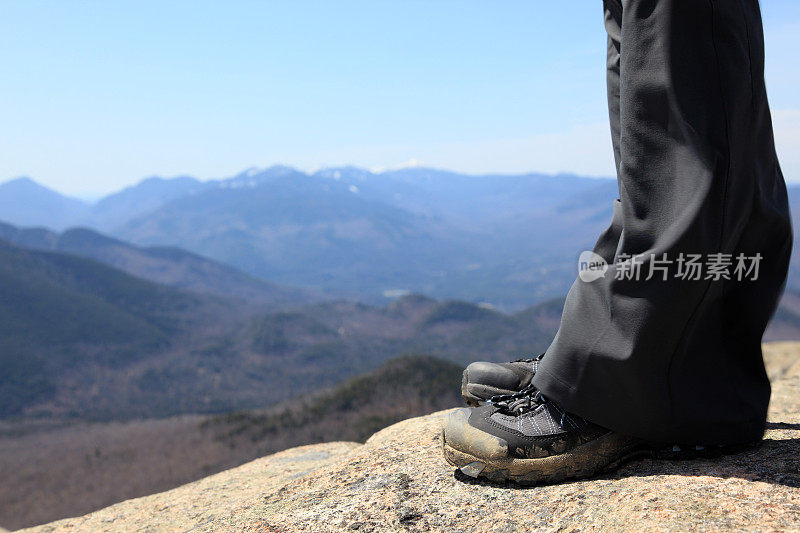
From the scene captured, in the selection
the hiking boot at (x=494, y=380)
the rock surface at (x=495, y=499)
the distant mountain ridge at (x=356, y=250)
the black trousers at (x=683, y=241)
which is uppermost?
the black trousers at (x=683, y=241)

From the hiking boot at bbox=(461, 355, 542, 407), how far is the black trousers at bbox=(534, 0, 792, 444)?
48 centimetres

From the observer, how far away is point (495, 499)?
2.00 metres

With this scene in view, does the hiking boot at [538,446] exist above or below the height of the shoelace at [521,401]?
below

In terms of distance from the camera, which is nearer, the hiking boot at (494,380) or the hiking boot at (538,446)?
the hiking boot at (538,446)

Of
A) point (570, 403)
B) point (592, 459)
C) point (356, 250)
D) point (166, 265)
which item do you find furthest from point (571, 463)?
point (356, 250)

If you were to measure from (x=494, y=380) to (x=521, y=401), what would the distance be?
366 mm

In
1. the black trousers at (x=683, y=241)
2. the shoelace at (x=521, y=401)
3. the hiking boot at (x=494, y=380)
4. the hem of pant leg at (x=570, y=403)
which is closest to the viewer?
the black trousers at (x=683, y=241)

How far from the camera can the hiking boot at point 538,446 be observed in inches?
79.8

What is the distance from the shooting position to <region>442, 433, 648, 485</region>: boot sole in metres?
2.03

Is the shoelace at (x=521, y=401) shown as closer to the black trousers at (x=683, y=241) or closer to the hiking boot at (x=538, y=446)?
the hiking boot at (x=538, y=446)

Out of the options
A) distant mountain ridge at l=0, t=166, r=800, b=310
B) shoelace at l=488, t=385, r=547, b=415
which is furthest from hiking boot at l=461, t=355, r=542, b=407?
distant mountain ridge at l=0, t=166, r=800, b=310

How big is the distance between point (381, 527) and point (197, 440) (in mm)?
15556

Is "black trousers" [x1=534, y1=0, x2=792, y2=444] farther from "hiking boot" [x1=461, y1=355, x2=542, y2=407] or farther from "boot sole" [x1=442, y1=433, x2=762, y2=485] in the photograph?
"hiking boot" [x1=461, y1=355, x2=542, y2=407]

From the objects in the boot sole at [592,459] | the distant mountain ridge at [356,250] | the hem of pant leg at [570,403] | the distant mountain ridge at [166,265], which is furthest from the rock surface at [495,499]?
the distant mountain ridge at [356,250]
